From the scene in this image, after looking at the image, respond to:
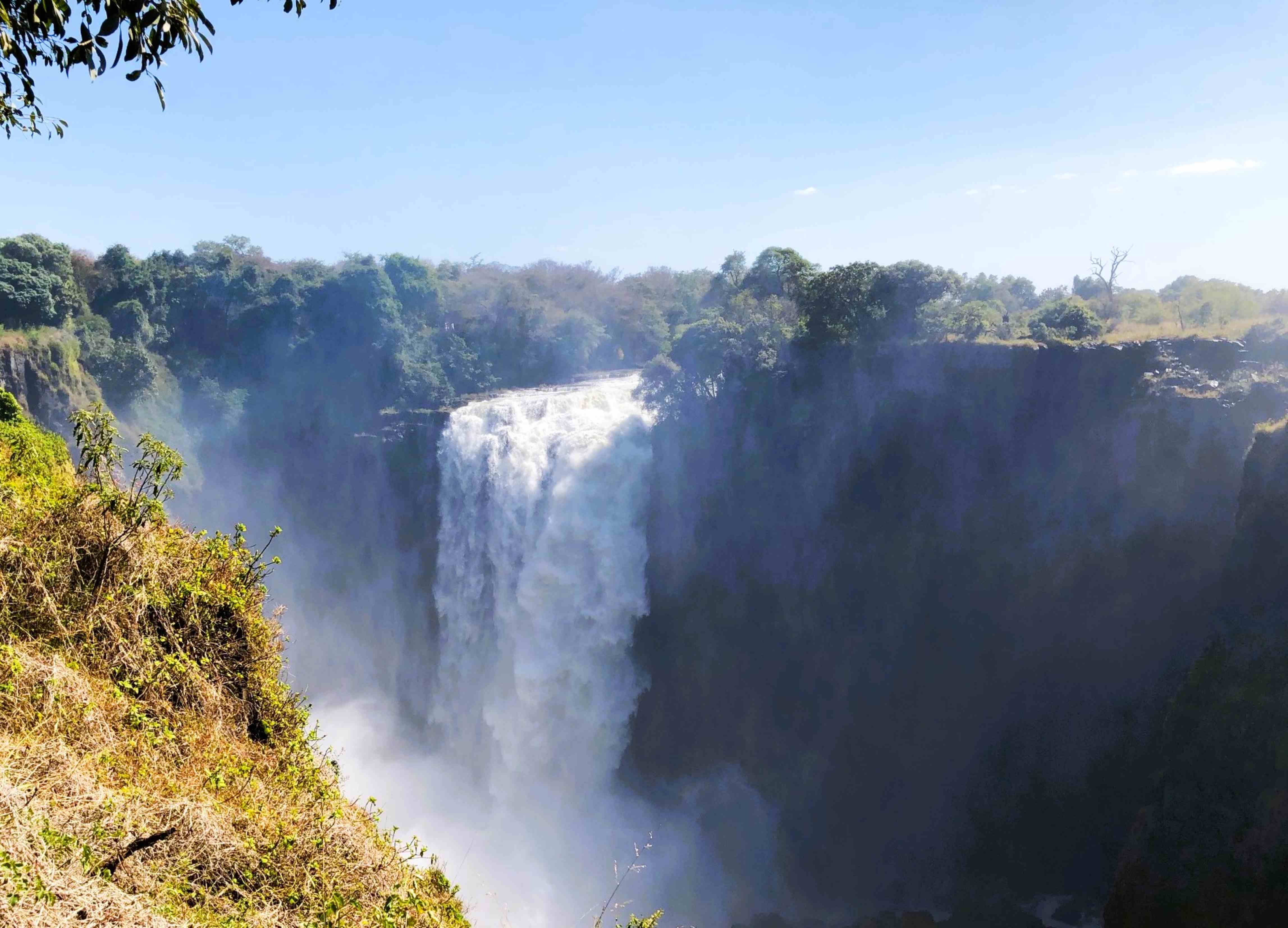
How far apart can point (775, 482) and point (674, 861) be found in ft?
34.5

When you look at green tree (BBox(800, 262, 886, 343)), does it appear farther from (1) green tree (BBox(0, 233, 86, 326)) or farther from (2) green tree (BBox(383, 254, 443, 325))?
(1) green tree (BBox(0, 233, 86, 326))

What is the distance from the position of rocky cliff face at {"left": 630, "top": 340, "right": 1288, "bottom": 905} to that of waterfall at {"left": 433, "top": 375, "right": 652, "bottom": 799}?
3.11 ft

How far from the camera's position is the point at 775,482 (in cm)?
2311

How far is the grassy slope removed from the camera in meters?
4.56

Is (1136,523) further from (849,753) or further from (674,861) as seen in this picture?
(674,861)

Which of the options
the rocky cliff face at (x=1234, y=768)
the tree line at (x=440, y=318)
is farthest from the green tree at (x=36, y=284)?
the rocky cliff face at (x=1234, y=768)

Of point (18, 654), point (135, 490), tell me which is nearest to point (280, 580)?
point (135, 490)

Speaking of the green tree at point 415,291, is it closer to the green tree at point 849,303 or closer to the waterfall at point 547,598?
the waterfall at point 547,598

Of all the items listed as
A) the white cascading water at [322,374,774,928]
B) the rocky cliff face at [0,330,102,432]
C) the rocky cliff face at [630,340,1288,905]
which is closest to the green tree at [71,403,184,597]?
the white cascading water at [322,374,774,928]

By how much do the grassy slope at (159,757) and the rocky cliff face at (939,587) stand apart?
601 inches

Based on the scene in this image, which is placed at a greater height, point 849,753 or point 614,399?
point 614,399

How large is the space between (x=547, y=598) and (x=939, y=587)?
35.5ft

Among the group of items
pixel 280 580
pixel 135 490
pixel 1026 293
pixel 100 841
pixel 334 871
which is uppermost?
pixel 1026 293

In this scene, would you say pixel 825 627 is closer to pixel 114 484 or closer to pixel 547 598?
pixel 547 598
